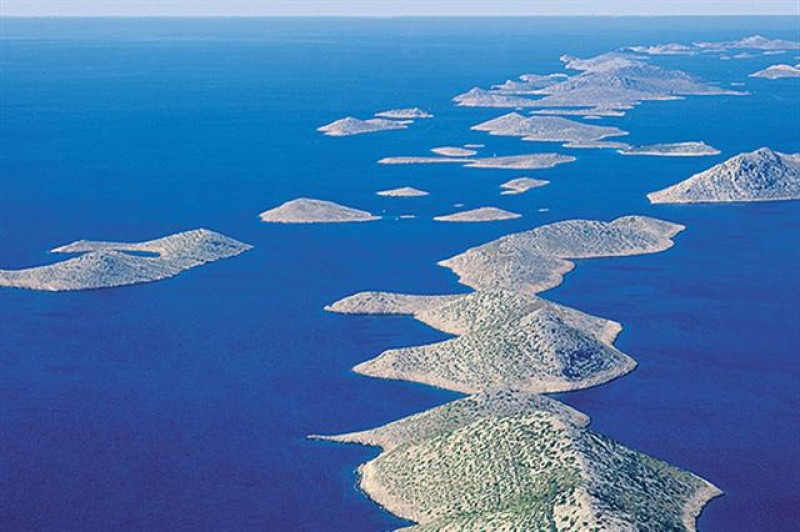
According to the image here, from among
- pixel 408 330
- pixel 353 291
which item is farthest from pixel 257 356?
pixel 353 291

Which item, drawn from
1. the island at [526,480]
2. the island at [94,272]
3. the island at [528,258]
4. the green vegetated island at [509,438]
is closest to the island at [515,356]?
the green vegetated island at [509,438]

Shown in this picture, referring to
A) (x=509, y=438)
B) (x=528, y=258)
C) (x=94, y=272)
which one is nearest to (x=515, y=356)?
(x=509, y=438)

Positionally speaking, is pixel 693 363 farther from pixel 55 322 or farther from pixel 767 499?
pixel 55 322

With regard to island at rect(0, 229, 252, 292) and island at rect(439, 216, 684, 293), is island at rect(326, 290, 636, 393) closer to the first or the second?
island at rect(439, 216, 684, 293)

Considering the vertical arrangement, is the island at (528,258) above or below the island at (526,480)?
below

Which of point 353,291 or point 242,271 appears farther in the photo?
point 242,271

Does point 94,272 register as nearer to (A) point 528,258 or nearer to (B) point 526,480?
(A) point 528,258

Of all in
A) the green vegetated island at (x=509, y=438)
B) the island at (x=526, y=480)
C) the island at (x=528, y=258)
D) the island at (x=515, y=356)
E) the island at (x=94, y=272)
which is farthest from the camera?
the island at (x=94, y=272)

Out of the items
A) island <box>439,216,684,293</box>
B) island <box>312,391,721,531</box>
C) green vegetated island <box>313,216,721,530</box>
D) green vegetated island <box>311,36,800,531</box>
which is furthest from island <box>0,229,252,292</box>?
island <box>312,391,721,531</box>

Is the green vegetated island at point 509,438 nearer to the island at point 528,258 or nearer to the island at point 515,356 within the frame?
the island at point 515,356
